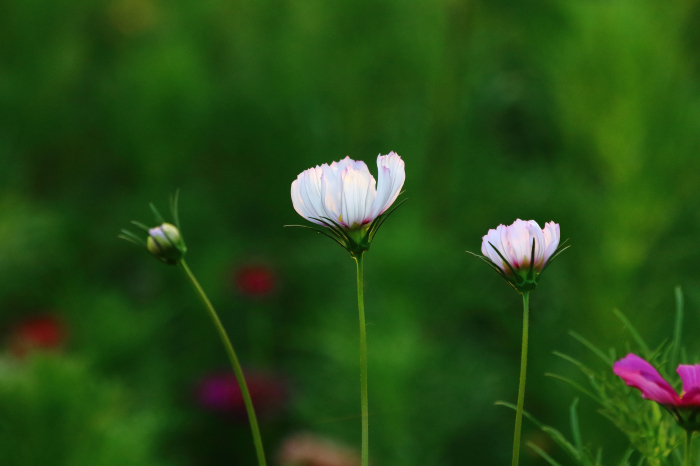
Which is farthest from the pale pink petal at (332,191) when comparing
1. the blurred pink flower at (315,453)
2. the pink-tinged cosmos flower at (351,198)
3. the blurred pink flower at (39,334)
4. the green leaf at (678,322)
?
the blurred pink flower at (39,334)

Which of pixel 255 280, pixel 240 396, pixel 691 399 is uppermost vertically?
pixel 255 280

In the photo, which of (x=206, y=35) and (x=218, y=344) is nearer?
(x=218, y=344)

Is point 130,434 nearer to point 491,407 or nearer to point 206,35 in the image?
point 491,407

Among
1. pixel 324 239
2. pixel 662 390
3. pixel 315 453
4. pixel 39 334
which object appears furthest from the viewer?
pixel 324 239

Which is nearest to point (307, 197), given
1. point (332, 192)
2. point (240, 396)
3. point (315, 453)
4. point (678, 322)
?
point (332, 192)

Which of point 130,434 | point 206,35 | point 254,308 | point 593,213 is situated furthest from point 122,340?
point 206,35

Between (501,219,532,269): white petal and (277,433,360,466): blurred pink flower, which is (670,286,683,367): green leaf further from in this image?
(277,433,360,466): blurred pink flower

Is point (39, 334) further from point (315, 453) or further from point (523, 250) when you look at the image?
point (523, 250)
